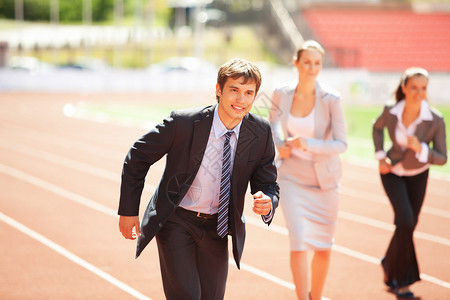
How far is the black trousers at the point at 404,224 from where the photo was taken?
683cm

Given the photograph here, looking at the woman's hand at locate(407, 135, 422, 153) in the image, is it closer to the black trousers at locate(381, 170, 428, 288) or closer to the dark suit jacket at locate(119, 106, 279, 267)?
the black trousers at locate(381, 170, 428, 288)

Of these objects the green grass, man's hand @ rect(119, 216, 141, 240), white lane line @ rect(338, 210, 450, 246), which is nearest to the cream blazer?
man's hand @ rect(119, 216, 141, 240)

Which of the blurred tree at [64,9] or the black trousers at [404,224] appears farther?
the blurred tree at [64,9]

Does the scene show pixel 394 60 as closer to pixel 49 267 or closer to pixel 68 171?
pixel 68 171

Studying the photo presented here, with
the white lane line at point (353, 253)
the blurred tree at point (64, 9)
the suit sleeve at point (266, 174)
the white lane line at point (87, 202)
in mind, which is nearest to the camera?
the suit sleeve at point (266, 174)

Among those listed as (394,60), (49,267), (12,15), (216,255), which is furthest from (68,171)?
(12,15)

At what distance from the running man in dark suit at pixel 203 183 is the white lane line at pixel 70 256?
7.92 feet

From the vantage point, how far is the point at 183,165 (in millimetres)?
4227

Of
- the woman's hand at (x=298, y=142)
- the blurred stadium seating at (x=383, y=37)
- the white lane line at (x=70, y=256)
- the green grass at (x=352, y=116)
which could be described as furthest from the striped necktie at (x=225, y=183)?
the blurred stadium seating at (x=383, y=37)

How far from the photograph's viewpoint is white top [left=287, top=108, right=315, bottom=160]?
617 centimetres

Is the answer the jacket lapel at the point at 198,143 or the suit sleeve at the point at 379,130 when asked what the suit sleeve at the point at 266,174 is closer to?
the jacket lapel at the point at 198,143

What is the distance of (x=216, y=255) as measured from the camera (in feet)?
14.4

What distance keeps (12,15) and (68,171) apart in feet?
253

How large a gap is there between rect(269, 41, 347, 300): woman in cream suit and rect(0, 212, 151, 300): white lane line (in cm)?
143
